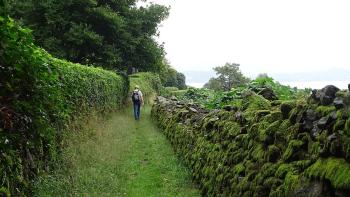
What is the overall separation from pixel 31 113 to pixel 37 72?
52cm

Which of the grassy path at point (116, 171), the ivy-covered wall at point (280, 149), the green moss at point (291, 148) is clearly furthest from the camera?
the grassy path at point (116, 171)

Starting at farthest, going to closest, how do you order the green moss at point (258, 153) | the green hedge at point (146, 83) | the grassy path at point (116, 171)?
1. the green hedge at point (146, 83)
2. the grassy path at point (116, 171)
3. the green moss at point (258, 153)

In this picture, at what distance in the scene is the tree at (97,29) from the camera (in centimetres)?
2727

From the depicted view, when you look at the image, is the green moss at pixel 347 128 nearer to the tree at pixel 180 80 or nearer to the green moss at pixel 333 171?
the green moss at pixel 333 171

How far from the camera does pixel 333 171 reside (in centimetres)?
377

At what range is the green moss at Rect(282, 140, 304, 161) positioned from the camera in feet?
15.6

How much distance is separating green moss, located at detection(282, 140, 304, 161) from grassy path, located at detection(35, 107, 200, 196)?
11.9 ft

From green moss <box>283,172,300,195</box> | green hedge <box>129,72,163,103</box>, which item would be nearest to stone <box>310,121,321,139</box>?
green moss <box>283,172,300,195</box>

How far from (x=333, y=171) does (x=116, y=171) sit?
6845 millimetres

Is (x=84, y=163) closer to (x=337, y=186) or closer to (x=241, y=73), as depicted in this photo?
(x=337, y=186)

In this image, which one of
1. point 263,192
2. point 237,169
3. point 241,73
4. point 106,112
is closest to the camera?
point 263,192

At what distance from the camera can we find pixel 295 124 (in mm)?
5031

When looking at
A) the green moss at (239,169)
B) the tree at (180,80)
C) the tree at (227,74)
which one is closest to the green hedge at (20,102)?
the green moss at (239,169)

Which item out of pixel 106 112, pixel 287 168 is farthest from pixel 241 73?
pixel 287 168
